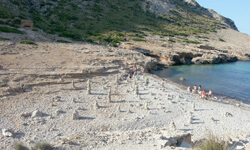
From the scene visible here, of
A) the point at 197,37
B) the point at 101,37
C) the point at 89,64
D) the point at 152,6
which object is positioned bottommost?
the point at 89,64

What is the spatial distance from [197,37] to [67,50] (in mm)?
44521

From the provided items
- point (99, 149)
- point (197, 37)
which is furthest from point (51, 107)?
point (197, 37)

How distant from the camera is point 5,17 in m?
31.1

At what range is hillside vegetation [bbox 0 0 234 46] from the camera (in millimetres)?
37431

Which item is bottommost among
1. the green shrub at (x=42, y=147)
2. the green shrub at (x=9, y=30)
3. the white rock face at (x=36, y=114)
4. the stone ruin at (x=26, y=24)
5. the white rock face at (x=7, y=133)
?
the white rock face at (x=7, y=133)

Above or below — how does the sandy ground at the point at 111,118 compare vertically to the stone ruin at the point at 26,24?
below

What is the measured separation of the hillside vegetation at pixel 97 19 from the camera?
1474 inches

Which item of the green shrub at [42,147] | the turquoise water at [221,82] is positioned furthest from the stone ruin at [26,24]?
the green shrub at [42,147]

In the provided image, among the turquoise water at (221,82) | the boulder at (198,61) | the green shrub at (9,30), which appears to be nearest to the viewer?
the turquoise water at (221,82)

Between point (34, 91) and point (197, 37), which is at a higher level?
point (197, 37)

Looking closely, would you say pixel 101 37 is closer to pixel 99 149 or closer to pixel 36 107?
pixel 36 107

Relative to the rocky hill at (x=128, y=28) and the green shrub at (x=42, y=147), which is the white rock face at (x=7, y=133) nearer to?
the green shrub at (x=42, y=147)

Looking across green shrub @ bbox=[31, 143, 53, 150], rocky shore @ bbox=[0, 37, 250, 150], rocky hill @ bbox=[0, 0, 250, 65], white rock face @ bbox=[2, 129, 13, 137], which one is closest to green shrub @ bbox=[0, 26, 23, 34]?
rocky hill @ bbox=[0, 0, 250, 65]

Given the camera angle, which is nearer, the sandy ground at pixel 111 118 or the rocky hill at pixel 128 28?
the sandy ground at pixel 111 118
